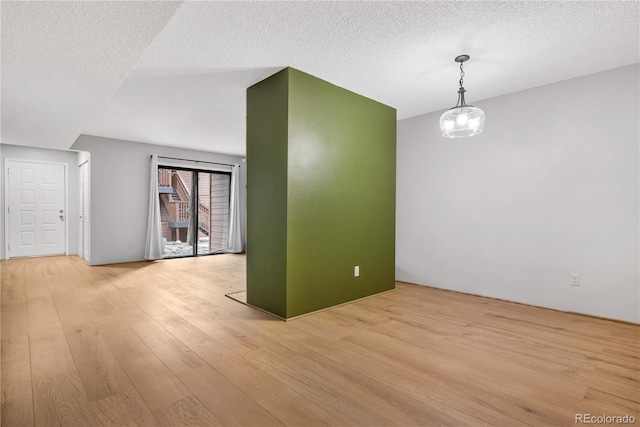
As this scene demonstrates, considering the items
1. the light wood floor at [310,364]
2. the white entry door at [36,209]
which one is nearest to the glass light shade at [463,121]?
the light wood floor at [310,364]

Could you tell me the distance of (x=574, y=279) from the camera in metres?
3.28

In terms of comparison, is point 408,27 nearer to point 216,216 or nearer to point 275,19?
point 275,19

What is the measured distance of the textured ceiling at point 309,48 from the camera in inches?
83.4

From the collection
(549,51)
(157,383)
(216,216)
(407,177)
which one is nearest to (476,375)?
(157,383)

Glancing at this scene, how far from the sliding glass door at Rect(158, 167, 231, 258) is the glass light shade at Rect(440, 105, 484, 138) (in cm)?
610

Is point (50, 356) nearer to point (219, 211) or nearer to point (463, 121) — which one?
point (463, 121)

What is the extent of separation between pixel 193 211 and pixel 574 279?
703 cm

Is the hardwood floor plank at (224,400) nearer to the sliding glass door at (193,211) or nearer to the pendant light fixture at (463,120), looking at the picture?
the pendant light fixture at (463,120)

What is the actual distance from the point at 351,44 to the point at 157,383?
2869 millimetres

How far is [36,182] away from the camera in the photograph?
6.52 m

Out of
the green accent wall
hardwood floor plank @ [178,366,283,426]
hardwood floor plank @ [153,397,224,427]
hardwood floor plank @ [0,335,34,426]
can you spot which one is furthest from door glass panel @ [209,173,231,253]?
hardwood floor plank @ [153,397,224,427]

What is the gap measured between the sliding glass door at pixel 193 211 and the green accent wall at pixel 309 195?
439 cm

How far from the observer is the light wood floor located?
162 centimetres

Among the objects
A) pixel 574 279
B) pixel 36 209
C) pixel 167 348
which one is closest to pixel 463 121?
pixel 574 279
